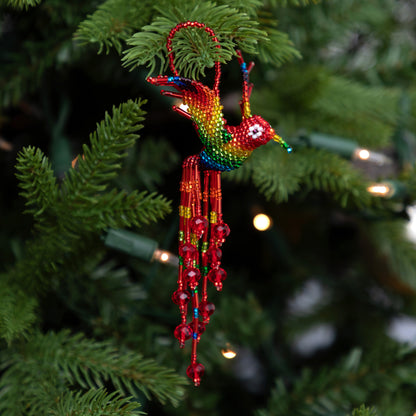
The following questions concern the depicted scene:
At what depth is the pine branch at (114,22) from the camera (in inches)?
11.9

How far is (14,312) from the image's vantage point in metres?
0.33

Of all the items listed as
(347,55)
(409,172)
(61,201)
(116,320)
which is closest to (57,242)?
(61,201)

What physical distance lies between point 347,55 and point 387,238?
276 mm

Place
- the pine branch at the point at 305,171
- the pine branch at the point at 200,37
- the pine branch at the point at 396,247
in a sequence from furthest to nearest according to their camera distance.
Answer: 1. the pine branch at the point at 396,247
2. the pine branch at the point at 305,171
3. the pine branch at the point at 200,37

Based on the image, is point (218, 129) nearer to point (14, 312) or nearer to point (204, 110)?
point (204, 110)

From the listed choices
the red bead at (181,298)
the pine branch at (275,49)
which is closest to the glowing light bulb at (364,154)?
the pine branch at (275,49)

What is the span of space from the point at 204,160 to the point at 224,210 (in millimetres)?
285

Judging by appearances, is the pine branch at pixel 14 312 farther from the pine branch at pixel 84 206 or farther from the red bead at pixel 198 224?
the red bead at pixel 198 224

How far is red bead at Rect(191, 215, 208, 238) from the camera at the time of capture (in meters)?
0.32

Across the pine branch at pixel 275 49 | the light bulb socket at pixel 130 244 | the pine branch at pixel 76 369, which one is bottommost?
the pine branch at pixel 76 369

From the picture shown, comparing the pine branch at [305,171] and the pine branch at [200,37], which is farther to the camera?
the pine branch at [305,171]

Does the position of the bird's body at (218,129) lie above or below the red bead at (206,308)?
above

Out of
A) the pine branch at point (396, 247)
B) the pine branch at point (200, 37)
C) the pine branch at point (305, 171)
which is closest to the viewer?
the pine branch at point (200, 37)

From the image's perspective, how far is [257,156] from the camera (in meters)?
0.42
